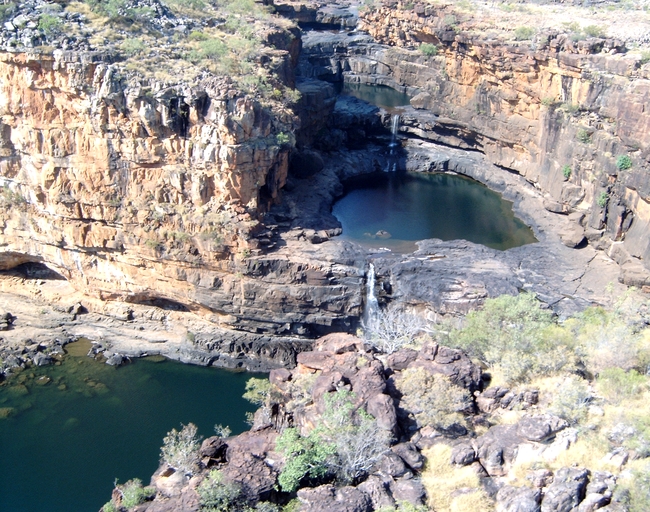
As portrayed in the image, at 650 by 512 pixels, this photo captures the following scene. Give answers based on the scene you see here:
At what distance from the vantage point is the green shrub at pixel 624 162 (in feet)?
124

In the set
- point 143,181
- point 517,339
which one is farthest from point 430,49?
point 517,339

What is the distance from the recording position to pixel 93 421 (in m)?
31.7

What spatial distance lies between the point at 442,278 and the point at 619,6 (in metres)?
37.2

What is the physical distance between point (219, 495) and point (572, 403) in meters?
10.5

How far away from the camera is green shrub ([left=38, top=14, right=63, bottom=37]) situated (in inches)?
1302

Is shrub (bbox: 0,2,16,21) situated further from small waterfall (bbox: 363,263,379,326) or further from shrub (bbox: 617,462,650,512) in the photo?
shrub (bbox: 617,462,650,512)

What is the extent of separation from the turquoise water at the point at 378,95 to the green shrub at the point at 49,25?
30.5 meters

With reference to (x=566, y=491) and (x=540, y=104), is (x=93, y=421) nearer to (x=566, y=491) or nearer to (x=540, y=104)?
(x=566, y=491)

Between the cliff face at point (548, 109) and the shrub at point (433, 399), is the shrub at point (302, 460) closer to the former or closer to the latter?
the shrub at point (433, 399)

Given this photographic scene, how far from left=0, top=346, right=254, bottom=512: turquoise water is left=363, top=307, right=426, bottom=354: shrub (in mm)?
6908

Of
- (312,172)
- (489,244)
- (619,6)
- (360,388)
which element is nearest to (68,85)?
(312,172)

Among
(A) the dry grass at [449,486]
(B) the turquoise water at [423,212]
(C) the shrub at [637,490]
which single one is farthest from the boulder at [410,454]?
(B) the turquoise water at [423,212]

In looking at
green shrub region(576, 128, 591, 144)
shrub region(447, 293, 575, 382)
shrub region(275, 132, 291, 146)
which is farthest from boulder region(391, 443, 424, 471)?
green shrub region(576, 128, 591, 144)

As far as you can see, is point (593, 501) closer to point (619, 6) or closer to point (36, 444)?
point (36, 444)
